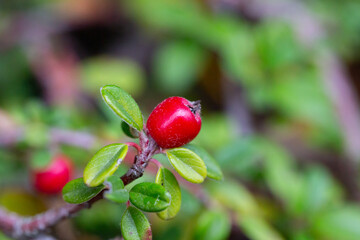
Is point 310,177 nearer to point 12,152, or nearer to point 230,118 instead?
point 230,118

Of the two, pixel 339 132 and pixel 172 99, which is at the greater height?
pixel 339 132

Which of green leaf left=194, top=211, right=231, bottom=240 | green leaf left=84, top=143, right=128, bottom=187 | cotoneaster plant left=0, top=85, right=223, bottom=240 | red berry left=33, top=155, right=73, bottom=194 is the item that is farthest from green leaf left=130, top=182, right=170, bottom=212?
red berry left=33, top=155, right=73, bottom=194

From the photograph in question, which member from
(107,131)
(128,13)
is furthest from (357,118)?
(128,13)

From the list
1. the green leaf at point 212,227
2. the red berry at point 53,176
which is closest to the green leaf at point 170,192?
the green leaf at point 212,227

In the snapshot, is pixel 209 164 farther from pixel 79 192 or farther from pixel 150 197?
pixel 79 192

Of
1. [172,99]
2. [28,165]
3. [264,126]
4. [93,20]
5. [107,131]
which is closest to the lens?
[172,99]

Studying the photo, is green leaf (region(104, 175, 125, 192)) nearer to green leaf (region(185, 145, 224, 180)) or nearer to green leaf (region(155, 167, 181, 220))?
green leaf (region(155, 167, 181, 220))

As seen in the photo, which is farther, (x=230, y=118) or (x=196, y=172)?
(x=230, y=118)
